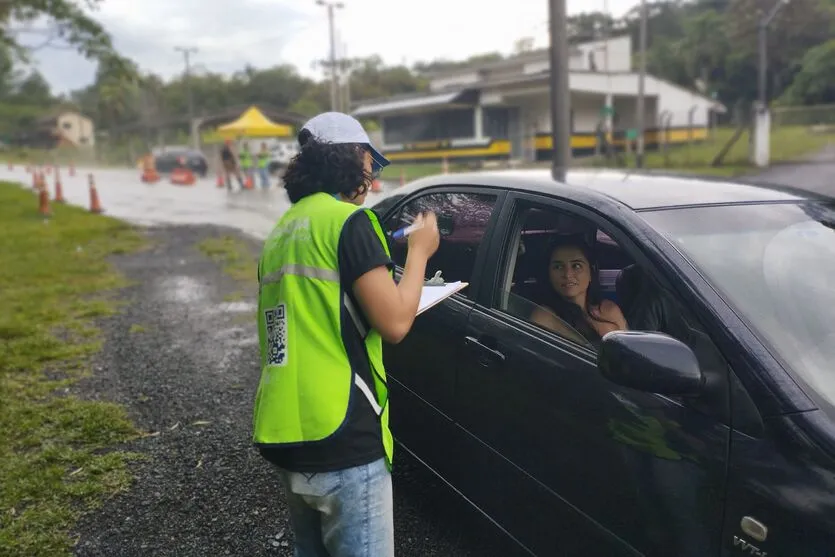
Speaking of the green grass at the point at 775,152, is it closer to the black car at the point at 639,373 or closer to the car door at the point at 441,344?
the car door at the point at 441,344

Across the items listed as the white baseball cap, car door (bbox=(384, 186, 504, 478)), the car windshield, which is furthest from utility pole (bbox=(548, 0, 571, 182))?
the white baseball cap

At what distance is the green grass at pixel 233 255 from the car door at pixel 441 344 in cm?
622

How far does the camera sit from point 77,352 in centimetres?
622

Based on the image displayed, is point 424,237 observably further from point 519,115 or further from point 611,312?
point 519,115

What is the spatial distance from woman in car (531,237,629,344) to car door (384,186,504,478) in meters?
0.30

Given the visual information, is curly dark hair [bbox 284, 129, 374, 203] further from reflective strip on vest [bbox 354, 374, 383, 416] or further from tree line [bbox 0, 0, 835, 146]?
tree line [bbox 0, 0, 835, 146]

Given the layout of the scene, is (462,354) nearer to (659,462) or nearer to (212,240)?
(659,462)

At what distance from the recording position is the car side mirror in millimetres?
1926

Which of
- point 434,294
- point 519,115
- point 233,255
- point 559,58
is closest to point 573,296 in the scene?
point 434,294

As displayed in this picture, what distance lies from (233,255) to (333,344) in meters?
9.72

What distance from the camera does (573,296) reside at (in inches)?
114

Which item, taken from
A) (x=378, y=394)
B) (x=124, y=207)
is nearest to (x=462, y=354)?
(x=378, y=394)

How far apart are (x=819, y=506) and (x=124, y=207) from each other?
69.5 ft

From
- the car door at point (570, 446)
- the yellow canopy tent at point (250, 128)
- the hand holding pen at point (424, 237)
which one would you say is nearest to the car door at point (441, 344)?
the car door at point (570, 446)
